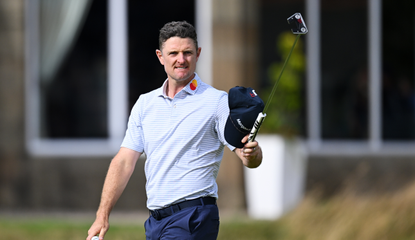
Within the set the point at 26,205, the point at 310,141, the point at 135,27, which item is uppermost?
the point at 135,27

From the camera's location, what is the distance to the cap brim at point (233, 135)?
2895mm

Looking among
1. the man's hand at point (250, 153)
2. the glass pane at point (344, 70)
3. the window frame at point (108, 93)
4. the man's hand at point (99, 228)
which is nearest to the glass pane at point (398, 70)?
the glass pane at point (344, 70)

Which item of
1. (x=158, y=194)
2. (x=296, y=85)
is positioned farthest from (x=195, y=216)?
(x=296, y=85)

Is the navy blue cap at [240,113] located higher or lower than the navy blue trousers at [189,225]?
higher

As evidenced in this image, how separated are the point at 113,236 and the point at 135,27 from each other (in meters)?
3.57

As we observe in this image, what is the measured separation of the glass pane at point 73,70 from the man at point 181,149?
5880 millimetres

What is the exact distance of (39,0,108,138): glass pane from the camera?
8867 mm

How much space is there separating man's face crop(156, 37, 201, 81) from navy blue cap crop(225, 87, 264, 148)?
0.32 m

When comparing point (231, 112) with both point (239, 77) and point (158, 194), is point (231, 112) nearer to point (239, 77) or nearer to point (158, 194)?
point (158, 194)

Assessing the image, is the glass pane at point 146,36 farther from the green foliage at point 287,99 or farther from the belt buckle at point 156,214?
the belt buckle at point 156,214

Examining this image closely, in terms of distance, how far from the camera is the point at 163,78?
8844mm

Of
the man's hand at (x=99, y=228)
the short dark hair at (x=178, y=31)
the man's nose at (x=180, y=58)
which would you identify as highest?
the short dark hair at (x=178, y=31)

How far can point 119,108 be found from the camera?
8.83m

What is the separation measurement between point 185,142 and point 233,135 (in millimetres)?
288
